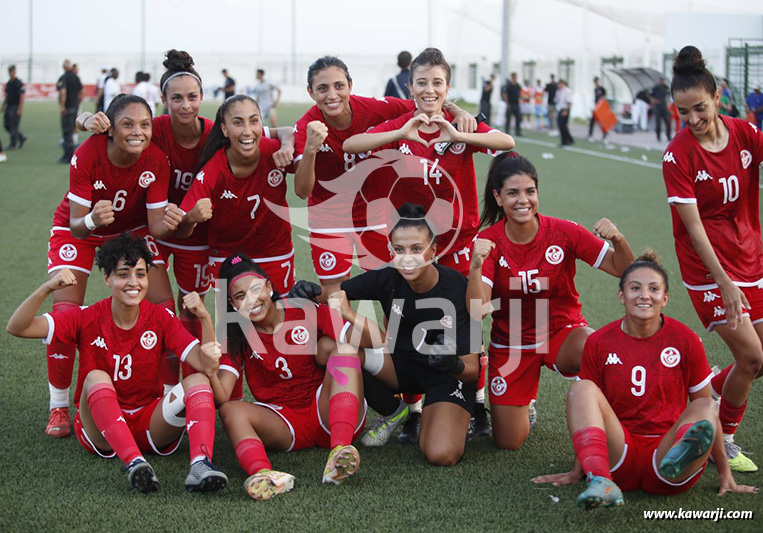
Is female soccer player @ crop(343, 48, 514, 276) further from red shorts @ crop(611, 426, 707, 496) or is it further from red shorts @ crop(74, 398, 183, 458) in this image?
red shorts @ crop(74, 398, 183, 458)

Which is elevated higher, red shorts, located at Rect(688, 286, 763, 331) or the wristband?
the wristband

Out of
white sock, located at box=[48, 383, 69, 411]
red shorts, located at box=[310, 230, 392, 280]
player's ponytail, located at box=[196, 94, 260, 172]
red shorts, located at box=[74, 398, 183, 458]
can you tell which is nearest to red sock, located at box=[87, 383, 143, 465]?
red shorts, located at box=[74, 398, 183, 458]

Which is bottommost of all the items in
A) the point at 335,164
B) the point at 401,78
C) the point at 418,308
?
the point at 418,308

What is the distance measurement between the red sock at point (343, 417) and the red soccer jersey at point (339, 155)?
4.52 feet

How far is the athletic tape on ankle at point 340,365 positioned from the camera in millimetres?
4031

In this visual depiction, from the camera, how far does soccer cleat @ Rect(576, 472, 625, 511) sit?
3.13 m

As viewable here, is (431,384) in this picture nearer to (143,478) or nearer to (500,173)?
(500,173)

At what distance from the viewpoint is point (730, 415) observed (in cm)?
400

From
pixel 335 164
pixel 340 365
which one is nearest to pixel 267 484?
pixel 340 365

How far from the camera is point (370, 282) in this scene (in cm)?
428

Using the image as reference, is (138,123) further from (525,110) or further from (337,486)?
(525,110)

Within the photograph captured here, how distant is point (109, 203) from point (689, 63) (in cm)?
291

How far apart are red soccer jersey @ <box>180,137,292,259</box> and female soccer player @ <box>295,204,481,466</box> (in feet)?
2.36

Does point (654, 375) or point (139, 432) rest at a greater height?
point (654, 375)
